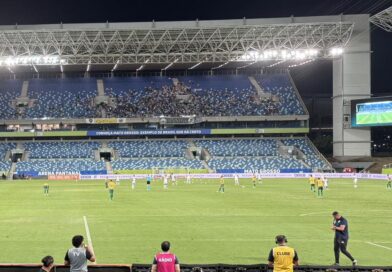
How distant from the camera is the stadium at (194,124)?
33.9m

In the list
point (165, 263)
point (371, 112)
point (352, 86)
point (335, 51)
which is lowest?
point (165, 263)

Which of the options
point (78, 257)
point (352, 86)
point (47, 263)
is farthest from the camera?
point (352, 86)

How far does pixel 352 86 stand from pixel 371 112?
228 inches

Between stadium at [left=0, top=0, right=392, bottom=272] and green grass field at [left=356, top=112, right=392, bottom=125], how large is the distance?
200mm

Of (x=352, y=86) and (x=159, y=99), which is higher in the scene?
(x=352, y=86)

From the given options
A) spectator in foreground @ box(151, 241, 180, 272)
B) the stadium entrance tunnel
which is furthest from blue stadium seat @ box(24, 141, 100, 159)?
spectator in foreground @ box(151, 241, 180, 272)

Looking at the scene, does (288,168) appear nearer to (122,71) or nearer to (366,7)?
(366,7)

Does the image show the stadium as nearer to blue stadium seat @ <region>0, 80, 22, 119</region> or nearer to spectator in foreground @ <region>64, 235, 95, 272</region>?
blue stadium seat @ <region>0, 80, 22, 119</region>

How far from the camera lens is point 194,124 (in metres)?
93.8

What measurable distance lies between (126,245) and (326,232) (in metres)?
9.11

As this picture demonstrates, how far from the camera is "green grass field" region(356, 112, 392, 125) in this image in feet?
242

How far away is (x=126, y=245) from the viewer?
19688 mm

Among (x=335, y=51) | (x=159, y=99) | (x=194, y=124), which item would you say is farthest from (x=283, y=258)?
(x=159, y=99)

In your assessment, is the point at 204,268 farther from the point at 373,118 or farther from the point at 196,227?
the point at 373,118
